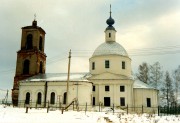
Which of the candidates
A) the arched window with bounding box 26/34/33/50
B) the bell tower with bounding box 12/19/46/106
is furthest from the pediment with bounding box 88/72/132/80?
the arched window with bounding box 26/34/33/50

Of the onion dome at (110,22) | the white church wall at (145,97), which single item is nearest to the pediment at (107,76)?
the white church wall at (145,97)

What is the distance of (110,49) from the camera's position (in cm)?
4275

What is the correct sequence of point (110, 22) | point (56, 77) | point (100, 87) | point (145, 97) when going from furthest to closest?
1. point (110, 22)
2. point (56, 77)
3. point (145, 97)
4. point (100, 87)

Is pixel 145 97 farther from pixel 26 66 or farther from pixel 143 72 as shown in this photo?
pixel 26 66

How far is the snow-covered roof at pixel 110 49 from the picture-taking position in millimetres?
42438

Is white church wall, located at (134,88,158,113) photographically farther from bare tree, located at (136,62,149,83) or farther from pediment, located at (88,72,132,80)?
bare tree, located at (136,62,149,83)

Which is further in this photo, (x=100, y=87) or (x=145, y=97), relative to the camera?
(x=145, y=97)

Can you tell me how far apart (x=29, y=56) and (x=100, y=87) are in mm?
13932

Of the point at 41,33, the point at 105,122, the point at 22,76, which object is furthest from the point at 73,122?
the point at 41,33

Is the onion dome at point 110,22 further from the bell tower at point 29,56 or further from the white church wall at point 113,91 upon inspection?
the bell tower at point 29,56

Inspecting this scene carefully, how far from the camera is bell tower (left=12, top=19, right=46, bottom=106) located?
4484 cm

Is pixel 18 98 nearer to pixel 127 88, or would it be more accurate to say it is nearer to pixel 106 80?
pixel 106 80

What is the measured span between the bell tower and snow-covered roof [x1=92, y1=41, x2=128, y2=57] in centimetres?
1003

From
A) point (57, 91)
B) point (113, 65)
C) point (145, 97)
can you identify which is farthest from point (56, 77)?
point (145, 97)
